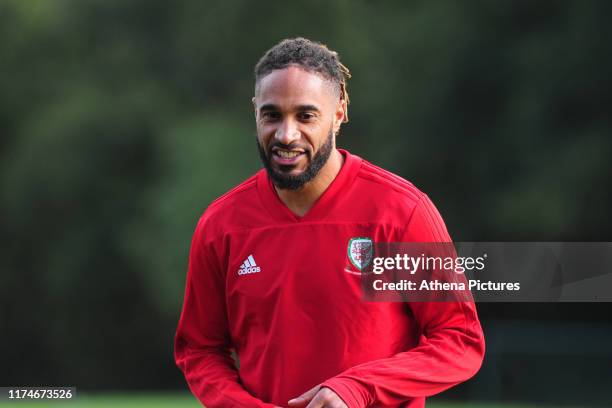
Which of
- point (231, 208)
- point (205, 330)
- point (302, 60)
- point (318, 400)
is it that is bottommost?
point (318, 400)

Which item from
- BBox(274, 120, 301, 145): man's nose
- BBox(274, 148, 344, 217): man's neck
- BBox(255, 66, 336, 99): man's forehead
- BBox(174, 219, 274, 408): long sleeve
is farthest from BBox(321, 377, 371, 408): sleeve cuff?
BBox(255, 66, 336, 99): man's forehead

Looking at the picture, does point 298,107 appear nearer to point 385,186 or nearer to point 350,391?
point 385,186

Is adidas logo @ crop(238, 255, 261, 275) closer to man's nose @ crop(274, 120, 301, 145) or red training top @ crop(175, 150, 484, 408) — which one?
red training top @ crop(175, 150, 484, 408)

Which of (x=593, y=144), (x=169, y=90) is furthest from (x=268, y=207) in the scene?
(x=169, y=90)

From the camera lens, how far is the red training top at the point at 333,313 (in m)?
2.68

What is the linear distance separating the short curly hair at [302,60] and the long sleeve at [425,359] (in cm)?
40

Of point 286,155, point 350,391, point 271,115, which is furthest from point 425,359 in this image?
point 271,115

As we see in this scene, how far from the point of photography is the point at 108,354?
16.2m

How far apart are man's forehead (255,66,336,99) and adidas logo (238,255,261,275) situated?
42 centimetres

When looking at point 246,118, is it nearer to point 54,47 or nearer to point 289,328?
point 54,47

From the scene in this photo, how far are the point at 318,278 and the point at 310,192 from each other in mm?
233

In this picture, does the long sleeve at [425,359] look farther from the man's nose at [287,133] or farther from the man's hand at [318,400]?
the man's nose at [287,133]

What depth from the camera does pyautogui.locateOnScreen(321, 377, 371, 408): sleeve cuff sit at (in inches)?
100

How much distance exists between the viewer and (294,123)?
267cm
